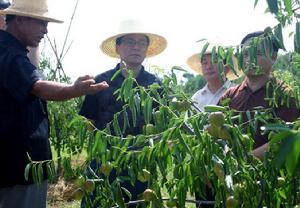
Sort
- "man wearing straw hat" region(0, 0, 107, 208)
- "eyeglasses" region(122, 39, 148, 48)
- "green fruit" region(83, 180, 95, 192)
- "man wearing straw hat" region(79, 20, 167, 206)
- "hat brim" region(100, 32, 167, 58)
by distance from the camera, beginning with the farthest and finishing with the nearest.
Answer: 1. "hat brim" region(100, 32, 167, 58)
2. "eyeglasses" region(122, 39, 148, 48)
3. "man wearing straw hat" region(79, 20, 167, 206)
4. "man wearing straw hat" region(0, 0, 107, 208)
5. "green fruit" region(83, 180, 95, 192)

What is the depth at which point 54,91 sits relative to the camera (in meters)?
1.71

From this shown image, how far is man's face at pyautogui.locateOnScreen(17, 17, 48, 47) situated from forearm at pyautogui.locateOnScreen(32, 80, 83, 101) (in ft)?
1.19

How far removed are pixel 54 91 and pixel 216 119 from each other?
0.83 metres

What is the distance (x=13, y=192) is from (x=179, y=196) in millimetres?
1022

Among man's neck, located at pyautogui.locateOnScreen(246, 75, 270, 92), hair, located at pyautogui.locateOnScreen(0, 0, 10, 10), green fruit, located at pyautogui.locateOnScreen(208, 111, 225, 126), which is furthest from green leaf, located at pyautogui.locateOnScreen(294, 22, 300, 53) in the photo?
hair, located at pyautogui.locateOnScreen(0, 0, 10, 10)

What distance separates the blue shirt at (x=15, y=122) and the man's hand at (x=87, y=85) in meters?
0.29

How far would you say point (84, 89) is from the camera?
1.64 metres

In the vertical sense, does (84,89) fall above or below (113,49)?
below

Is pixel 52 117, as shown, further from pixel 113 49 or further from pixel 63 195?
pixel 113 49

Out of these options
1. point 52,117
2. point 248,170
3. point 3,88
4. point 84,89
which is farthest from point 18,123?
point 52,117

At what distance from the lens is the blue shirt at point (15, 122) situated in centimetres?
186

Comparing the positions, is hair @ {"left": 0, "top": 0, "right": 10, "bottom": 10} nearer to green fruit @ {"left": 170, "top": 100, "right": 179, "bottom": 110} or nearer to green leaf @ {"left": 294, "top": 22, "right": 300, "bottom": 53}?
green fruit @ {"left": 170, "top": 100, "right": 179, "bottom": 110}

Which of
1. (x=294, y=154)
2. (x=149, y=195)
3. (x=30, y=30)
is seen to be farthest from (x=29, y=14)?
(x=294, y=154)

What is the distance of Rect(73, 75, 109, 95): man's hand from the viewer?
1.62m
